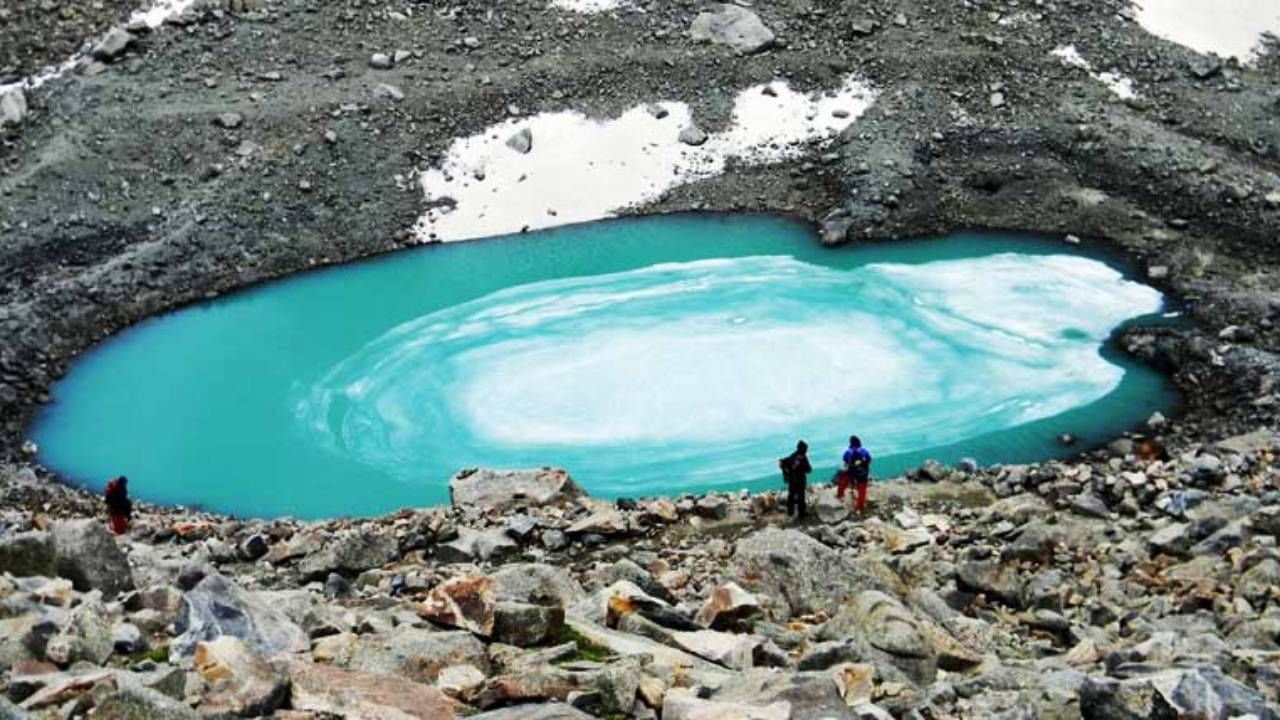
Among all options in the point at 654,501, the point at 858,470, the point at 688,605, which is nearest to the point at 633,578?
the point at 688,605

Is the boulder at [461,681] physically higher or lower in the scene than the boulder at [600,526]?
higher

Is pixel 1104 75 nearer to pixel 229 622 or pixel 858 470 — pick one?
pixel 858 470

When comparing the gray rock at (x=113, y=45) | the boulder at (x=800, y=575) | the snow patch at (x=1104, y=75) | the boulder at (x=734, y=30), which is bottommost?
the boulder at (x=800, y=575)

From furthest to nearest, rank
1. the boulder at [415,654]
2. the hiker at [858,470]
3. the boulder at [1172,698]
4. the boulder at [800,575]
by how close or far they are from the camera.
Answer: the hiker at [858,470]
the boulder at [800,575]
the boulder at [415,654]
the boulder at [1172,698]

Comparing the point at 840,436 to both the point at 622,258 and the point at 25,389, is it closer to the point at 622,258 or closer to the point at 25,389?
the point at 622,258

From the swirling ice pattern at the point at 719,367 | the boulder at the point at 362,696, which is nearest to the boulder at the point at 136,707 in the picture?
the boulder at the point at 362,696

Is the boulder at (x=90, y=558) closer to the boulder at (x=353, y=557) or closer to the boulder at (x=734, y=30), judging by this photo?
the boulder at (x=353, y=557)
